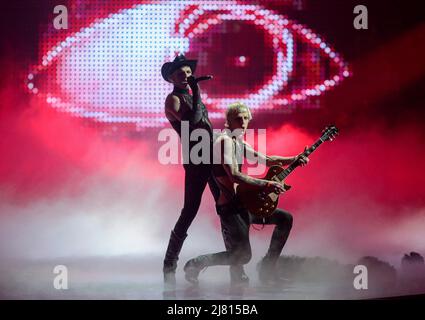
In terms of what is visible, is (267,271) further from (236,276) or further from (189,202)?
(189,202)

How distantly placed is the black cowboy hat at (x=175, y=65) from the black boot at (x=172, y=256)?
4.29 ft

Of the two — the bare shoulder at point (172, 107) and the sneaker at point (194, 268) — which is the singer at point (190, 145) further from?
the sneaker at point (194, 268)

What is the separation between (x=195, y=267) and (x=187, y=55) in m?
1.78

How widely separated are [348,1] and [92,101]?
2.35m

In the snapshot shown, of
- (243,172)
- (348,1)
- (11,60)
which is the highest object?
(348,1)

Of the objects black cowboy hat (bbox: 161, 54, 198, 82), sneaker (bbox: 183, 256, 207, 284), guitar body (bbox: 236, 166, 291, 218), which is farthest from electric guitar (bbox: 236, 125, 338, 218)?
black cowboy hat (bbox: 161, 54, 198, 82)

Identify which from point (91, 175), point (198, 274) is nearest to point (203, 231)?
point (198, 274)

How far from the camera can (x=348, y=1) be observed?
6438mm

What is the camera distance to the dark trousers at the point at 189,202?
606cm

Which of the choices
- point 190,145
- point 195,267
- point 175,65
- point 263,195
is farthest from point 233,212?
point 175,65

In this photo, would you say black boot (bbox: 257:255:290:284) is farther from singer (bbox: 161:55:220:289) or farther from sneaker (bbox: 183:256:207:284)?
singer (bbox: 161:55:220:289)

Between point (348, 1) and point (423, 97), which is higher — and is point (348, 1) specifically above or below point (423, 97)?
above

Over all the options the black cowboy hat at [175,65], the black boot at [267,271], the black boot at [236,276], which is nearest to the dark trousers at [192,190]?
the black boot at [236,276]

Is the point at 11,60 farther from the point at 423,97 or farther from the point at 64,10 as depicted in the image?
the point at 423,97
